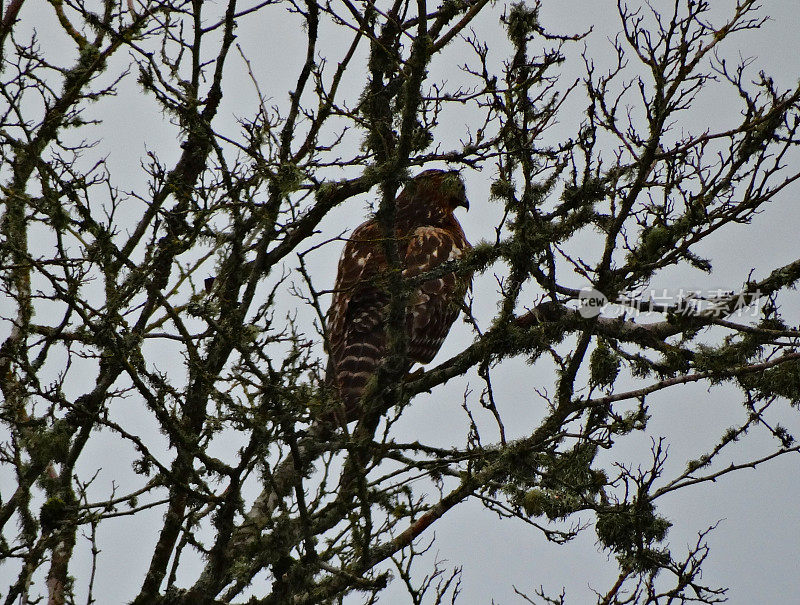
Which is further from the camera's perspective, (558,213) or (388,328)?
(388,328)

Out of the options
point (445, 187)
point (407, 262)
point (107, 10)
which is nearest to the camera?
point (445, 187)

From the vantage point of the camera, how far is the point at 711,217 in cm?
404

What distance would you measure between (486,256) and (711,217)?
1.01 m

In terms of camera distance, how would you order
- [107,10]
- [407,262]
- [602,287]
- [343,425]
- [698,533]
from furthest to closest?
[407,262]
[107,10]
[698,533]
[602,287]
[343,425]

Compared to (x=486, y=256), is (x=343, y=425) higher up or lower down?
lower down

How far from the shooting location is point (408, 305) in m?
5.54

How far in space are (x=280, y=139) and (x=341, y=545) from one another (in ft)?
A: 5.98

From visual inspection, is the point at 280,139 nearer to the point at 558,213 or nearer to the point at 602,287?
the point at 558,213

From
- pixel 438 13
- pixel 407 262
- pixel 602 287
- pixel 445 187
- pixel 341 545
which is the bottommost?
pixel 341 545

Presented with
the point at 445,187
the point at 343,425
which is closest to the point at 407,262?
the point at 445,187

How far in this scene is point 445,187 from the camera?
14.8ft

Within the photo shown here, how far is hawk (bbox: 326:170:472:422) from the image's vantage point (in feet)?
19.3

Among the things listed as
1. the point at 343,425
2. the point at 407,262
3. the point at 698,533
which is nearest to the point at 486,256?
the point at 343,425

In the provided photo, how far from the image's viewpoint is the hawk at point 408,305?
19.3ft
